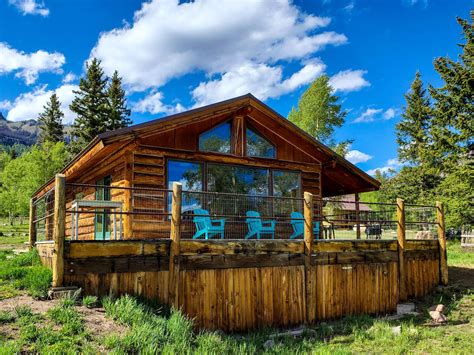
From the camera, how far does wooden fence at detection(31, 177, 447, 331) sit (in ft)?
23.7

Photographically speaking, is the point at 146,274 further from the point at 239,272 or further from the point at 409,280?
the point at 409,280

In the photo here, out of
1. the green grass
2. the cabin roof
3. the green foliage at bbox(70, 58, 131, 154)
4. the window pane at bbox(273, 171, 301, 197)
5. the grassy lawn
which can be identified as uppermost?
the green foliage at bbox(70, 58, 131, 154)

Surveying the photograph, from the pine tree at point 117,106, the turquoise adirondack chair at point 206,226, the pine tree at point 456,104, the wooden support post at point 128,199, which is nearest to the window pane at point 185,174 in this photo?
the wooden support post at point 128,199

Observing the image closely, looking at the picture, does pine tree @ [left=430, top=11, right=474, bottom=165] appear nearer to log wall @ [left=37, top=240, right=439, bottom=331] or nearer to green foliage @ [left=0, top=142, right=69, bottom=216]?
log wall @ [left=37, top=240, right=439, bottom=331]

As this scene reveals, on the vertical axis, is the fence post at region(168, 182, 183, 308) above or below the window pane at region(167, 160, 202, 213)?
below

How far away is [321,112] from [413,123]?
1049cm

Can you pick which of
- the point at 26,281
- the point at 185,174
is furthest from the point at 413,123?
the point at 26,281

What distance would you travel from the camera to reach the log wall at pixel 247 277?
23.9 ft

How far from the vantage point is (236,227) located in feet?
34.7

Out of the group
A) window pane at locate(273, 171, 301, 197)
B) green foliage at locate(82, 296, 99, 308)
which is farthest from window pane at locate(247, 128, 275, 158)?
green foliage at locate(82, 296, 99, 308)

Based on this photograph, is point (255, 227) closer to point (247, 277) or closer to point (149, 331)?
point (247, 277)

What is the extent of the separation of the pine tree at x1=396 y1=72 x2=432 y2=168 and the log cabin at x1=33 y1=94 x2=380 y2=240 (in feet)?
73.4

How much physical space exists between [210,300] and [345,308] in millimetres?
3626

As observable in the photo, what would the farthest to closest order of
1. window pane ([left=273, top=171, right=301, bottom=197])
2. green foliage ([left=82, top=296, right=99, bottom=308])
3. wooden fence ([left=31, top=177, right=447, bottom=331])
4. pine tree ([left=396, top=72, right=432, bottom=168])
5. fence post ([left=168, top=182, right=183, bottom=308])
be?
pine tree ([left=396, top=72, right=432, bottom=168]) < window pane ([left=273, top=171, right=301, bottom=197]) < fence post ([left=168, top=182, right=183, bottom=308]) < wooden fence ([left=31, top=177, right=447, bottom=331]) < green foliage ([left=82, top=296, right=99, bottom=308])
